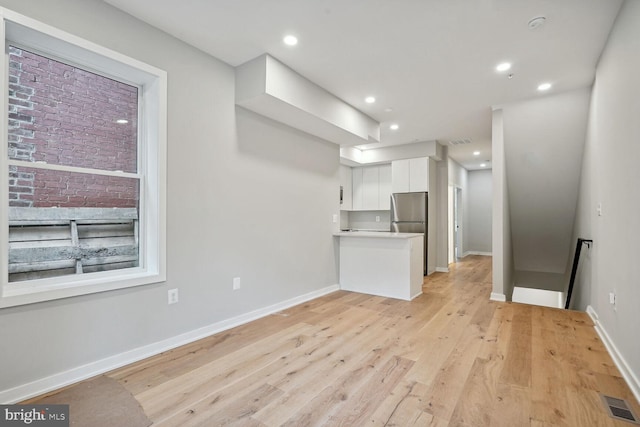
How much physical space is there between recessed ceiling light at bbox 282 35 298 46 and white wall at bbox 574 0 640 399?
7.84 ft

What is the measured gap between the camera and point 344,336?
2859 millimetres

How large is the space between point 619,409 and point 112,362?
3319 millimetres

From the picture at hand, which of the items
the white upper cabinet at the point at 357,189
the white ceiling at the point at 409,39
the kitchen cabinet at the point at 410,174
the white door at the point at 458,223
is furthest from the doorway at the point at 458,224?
the white ceiling at the point at 409,39

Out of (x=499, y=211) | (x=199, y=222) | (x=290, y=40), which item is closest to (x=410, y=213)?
(x=499, y=211)

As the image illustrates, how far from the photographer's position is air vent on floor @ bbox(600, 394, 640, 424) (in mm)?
1693

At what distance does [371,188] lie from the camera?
6.95 m

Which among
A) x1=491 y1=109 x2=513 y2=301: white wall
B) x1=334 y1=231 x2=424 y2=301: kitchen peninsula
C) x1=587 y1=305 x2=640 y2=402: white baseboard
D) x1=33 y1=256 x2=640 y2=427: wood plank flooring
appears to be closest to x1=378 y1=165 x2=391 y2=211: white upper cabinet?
x1=334 y1=231 x2=424 y2=301: kitchen peninsula

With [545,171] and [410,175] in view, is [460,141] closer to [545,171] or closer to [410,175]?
[410,175]

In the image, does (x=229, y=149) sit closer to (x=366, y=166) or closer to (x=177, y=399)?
(x=177, y=399)

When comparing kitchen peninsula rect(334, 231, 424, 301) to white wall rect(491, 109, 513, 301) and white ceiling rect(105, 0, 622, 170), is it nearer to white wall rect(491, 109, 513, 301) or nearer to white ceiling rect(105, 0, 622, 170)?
white wall rect(491, 109, 513, 301)

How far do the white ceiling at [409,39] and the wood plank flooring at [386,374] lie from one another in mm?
2681

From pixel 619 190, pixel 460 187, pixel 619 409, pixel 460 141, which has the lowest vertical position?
pixel 619 409

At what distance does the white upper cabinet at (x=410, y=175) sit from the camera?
6.00 m

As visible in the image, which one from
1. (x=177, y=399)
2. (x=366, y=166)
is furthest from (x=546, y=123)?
(x=177, y=399)
